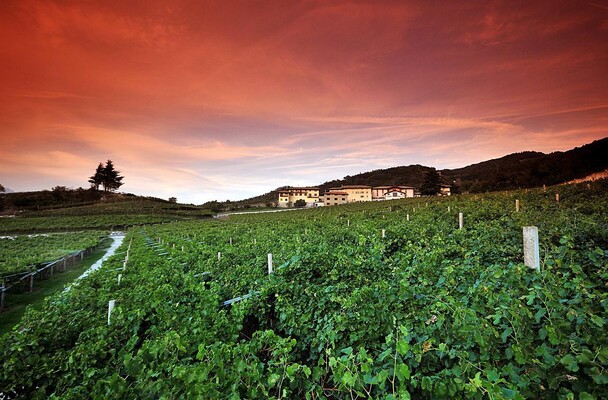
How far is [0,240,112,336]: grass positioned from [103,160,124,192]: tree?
9678 centimetres

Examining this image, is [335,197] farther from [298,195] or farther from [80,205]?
[80,205]


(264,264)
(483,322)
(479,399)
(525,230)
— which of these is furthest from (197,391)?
(264,264)

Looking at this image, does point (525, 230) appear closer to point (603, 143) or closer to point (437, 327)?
point (437, 327)

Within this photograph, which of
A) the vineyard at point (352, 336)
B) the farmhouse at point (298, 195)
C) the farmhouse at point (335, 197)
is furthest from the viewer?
the farmhouse at point (298, 195)

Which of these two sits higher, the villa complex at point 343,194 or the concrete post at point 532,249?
the villa complex at point 343,194

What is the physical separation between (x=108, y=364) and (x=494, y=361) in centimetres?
527

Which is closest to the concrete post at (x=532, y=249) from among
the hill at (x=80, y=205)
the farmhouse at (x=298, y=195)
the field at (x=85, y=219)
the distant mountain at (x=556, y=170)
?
the distant mountain at (x=556, y=170)

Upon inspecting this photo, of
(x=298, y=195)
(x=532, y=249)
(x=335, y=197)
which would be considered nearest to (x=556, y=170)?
(x=335, y=197)

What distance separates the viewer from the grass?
1153 centimetres

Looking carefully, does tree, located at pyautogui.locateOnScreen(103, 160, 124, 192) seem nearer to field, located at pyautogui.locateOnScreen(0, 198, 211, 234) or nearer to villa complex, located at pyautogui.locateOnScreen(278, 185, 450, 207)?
field, located at pyautogui.locateOnScreen(0, 198, 211, 234)

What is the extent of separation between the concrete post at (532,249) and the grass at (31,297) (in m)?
16.4

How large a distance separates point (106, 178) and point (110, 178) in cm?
141

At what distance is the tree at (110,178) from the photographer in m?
103

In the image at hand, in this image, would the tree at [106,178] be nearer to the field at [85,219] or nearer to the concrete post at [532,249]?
the field at [85,219]
